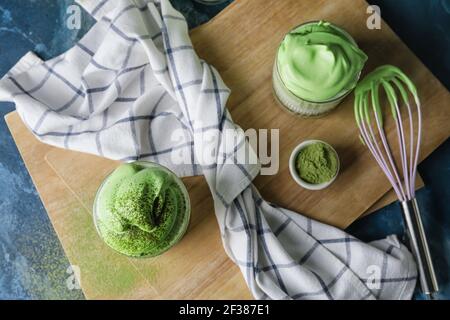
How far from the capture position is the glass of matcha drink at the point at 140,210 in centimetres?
60

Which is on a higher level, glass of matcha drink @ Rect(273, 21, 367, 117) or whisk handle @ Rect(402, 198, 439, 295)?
glass of matcha drink @ Rect(273, 21, 367, 117)

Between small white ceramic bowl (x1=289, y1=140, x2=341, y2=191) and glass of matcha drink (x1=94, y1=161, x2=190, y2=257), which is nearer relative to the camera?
glass of matcha drink (x1=94, y1=161, x2=190, y2=257)

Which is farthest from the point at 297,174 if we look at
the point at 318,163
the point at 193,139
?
the point at 193,139

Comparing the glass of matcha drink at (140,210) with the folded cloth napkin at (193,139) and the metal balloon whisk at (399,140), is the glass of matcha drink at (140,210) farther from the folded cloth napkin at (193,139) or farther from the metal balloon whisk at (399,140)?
the metal balloon whisk at (399,140)

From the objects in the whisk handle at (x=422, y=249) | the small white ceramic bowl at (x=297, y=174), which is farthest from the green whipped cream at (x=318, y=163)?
the whisk handle at (x=422, y=249)

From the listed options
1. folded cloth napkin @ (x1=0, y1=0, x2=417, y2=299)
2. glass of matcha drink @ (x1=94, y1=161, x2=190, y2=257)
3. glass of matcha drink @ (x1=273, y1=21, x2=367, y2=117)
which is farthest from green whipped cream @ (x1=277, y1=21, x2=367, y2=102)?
glass of matcha drink @ (x1=94, y1=161, x2=190, y2=257)

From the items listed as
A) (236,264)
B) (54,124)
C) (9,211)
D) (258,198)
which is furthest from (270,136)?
(9,211)

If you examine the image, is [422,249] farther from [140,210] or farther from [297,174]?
[140,210]

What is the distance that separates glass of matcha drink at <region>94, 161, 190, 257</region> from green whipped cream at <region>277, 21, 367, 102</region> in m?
0.23

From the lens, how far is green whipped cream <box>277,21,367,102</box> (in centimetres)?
64

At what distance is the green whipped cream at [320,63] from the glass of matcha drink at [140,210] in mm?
232

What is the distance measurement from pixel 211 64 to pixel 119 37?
0.50 ft

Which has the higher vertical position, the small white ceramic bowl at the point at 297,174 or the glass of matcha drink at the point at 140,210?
the glass of matcha drink at the point at 140,210

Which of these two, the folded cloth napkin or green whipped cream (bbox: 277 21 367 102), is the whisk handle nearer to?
the folded cloth napkin
